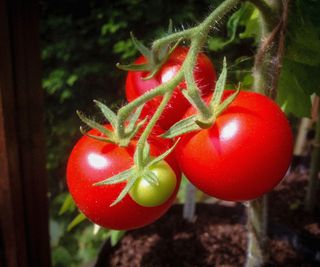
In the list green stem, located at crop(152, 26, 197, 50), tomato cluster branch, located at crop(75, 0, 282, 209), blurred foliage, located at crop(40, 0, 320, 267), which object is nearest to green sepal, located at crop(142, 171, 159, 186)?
tomato cluster branch, located at crop(75, 0, 282, 209)

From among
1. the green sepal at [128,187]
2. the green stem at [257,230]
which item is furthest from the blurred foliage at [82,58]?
the green sepal at [128,187]

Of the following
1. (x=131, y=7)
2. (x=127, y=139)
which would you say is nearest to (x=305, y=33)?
(x=127, y=139)

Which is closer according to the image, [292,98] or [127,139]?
[127,139]

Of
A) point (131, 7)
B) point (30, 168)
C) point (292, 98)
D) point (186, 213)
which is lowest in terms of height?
point (186, 213)

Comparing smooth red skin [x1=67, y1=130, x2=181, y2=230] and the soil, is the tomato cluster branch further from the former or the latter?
the soil

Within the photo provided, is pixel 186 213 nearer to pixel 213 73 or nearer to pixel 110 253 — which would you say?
pixel 110 253

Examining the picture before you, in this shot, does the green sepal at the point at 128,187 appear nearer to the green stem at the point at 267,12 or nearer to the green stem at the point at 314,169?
the green stem at the point at 267,12

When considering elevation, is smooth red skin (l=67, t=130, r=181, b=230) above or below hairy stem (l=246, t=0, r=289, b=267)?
below
